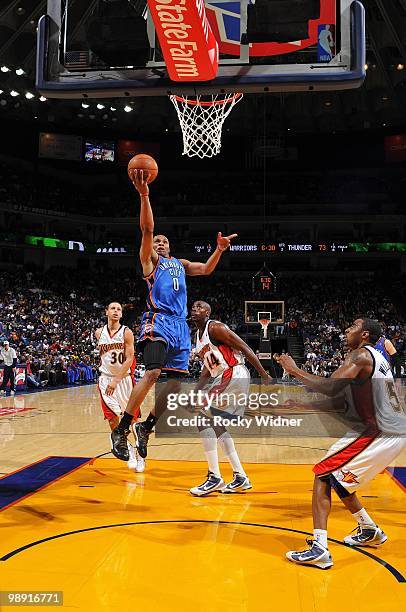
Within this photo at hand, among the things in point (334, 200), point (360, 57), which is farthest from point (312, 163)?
point (360, 57)

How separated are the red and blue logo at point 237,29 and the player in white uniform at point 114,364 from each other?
3.15m

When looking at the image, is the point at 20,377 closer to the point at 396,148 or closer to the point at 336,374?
the point at 336,374

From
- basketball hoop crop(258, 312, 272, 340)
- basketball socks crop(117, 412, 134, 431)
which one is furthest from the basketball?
basketball hoop crop(258, 312, 272, 340)

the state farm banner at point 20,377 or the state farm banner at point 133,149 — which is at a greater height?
the state farm banner at point 133,149

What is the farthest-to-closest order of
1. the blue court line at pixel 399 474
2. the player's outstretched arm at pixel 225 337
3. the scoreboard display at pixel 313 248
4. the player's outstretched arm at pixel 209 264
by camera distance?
the scoreboard display at pixel 313 248, the blue court line at pixel 399 474, the player's outstretched arm at pixel 225 337, the player's outstretched arm at pixel 209 264

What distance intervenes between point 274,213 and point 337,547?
1141 inches

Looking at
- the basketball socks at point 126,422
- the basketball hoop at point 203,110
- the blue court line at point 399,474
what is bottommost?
the blue court line at point 399,474

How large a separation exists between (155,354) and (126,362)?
1.86m

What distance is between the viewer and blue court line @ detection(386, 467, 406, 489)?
618 centimetres

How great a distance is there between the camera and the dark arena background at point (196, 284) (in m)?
3.78

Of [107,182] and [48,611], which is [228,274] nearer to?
[107,182]
